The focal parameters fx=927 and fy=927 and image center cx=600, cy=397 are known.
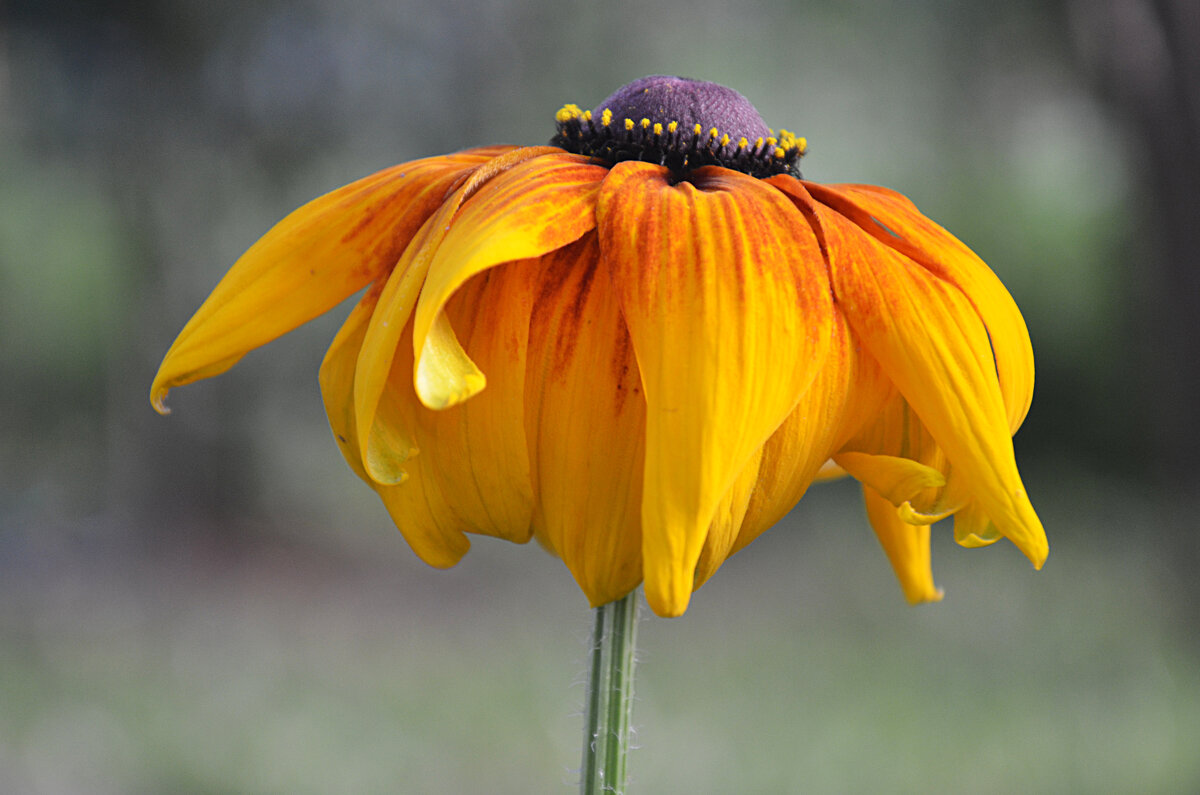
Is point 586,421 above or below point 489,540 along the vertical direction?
above

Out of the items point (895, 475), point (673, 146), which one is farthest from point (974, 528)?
point (673, 146)

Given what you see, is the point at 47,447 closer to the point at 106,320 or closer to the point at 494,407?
the point at 106,320

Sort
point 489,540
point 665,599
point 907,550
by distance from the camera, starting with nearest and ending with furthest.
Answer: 1. point 665,599
2. point 907,550
3. point 489,540

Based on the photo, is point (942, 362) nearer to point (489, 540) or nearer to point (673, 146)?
point (673, 146)

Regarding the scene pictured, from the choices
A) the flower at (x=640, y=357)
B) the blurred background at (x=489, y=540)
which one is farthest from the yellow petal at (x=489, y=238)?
the blurred background at (x=489, y=540)

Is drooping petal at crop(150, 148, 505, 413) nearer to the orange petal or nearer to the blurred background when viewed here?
the orange petal

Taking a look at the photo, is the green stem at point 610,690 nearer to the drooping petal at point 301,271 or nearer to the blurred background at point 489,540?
the drooping petal at point 301,271

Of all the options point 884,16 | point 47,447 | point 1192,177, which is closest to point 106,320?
point 47,447

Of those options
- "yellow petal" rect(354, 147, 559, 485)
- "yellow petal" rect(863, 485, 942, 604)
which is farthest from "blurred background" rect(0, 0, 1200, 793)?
"yellow petal" rect(354, 147, 559, 485)
